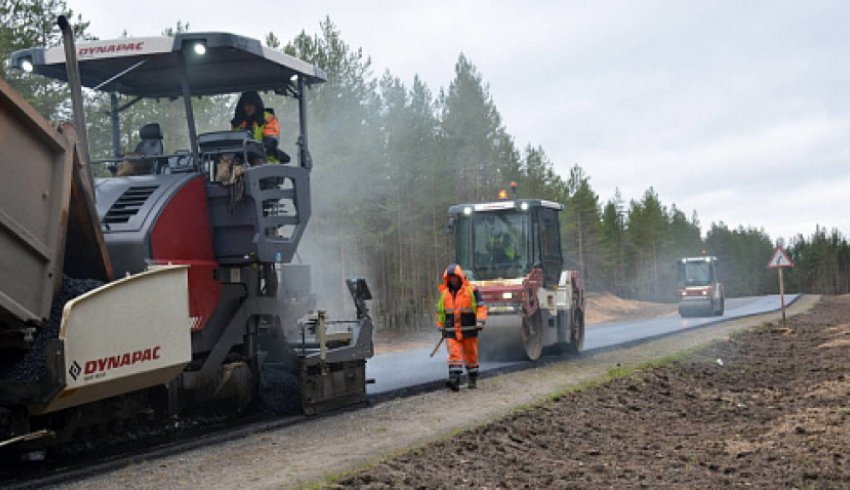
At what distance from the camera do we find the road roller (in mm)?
16469

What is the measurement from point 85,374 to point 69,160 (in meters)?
1.66

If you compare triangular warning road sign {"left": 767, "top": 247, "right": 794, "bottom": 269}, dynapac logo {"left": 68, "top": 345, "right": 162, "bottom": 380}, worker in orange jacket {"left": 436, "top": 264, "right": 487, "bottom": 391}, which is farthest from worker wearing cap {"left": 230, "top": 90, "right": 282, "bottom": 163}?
triangular warning road sign {"left": 767, "top": 247, "right": 794, "bottom": 269}

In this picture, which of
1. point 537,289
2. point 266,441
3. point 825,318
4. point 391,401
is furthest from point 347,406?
point 825,318

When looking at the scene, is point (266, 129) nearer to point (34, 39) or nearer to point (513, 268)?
point (513, 268)

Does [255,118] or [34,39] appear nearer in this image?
[255,118]

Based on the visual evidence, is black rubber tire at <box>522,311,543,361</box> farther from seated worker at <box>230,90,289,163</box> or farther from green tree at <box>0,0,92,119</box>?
green tree at <box>0,0,92,119</box>

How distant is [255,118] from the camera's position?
10.0m

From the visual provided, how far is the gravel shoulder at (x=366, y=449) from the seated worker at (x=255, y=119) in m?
2.93

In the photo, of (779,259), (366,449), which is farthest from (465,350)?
(779,259)

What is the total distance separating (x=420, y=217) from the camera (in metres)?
41.0

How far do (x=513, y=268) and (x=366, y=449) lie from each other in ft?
31.0

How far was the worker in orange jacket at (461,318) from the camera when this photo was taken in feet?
42.2

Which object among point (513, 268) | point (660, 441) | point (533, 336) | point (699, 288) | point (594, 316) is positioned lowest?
point (594, 316)

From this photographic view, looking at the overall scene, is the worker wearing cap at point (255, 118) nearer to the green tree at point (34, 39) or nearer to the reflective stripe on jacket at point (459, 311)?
the reflective stripe on jacket at point (459, 311)
